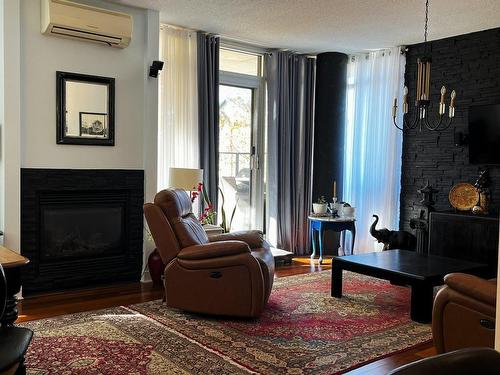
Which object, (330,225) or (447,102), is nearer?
(447,102)

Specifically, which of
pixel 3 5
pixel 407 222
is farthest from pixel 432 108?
pixel 3 5

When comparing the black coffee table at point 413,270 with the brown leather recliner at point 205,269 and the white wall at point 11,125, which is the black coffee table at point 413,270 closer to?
the brown leather recliner at point 205,269

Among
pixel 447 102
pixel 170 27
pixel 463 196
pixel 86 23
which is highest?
pixel 170 27

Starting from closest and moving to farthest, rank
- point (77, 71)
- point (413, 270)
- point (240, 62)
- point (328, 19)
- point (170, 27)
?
1. point (413, 270)
2. point (77, 71)
3. point (328, 19)
4. point (170, 27)
5. point (240, 62)

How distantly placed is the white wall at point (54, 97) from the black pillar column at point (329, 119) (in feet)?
8.25

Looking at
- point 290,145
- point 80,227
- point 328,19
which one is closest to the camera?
point 80,227

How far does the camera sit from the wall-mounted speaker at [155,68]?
189 inches

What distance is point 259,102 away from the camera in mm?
6340

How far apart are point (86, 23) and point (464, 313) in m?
3.66

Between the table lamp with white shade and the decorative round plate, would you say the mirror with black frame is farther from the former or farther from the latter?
the decorative round plate

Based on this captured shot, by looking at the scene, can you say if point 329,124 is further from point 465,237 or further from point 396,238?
point 465,237

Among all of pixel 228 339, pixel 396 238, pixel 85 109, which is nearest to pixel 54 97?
pixel 85 109

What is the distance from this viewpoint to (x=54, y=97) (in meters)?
4.38

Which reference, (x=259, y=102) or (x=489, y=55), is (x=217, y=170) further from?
(x=489, y=55)
